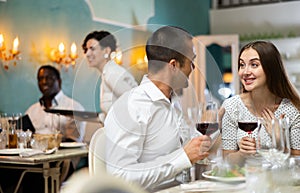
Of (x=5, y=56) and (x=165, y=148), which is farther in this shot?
(x=5, y=56)

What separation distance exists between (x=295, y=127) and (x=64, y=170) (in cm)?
262

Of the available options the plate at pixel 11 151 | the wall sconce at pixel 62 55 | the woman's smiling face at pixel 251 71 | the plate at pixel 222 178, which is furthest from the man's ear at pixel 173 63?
the wall sconce at pixel 62 55

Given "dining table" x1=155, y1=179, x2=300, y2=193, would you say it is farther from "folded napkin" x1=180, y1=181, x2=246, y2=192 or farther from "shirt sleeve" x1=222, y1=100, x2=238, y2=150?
"shirt sleeve" x1=222, y1=100, x2=238, y2=150

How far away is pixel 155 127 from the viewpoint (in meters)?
1.80

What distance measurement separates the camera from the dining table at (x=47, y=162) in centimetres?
319

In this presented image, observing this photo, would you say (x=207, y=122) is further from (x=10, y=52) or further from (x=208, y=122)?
(x=10, y=52)

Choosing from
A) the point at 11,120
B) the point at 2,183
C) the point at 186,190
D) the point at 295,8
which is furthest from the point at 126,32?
the point at 295,8

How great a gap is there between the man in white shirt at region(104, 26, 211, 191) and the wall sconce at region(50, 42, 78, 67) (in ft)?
11.9

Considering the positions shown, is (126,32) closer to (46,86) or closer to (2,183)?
(2,183)

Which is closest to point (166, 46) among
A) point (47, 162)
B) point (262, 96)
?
point (262, 96)

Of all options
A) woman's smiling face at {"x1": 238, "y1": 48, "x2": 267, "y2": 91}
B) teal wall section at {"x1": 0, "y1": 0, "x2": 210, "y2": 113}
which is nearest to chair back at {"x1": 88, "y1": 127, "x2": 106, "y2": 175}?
woman's smiling face at {"x1": 238, "y1": 48, "x2": 267, "y2": 91}

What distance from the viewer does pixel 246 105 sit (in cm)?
244

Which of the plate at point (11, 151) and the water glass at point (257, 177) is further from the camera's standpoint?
the plate at point (11, 151)

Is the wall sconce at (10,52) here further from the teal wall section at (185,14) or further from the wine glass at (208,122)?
the wine glass at (208,122)
